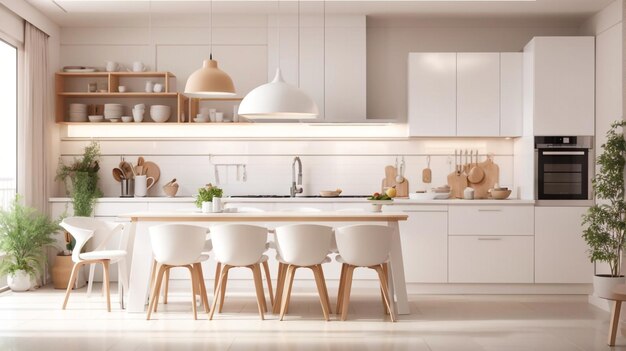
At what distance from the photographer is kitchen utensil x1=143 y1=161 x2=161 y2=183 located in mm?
8211

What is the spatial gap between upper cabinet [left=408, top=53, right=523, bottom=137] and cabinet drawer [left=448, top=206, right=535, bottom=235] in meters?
0.85

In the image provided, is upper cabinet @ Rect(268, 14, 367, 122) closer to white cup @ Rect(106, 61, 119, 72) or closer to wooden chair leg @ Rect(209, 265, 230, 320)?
white cup @ Rect(106, 61, 119, 72)

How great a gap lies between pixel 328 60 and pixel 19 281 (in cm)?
387

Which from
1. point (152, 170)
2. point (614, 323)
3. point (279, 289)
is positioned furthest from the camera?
point (152, 170)

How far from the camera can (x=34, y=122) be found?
24.4 feet

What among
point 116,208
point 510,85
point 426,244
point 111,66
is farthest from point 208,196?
point 510,85

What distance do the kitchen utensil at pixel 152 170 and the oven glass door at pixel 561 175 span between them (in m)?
4.09

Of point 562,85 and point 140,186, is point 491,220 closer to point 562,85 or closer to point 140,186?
point 562,85

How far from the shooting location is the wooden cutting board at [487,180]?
8.05m

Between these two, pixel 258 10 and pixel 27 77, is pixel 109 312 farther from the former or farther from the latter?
pixel 258 10

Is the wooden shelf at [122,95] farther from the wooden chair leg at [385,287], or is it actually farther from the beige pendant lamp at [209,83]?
the wooden chair leg at [385,287]

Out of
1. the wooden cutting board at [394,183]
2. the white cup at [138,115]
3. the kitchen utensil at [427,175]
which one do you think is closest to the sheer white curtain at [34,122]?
the white cup at [138,115]

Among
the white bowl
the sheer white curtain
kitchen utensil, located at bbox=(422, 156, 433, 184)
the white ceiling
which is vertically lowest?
the white bowl

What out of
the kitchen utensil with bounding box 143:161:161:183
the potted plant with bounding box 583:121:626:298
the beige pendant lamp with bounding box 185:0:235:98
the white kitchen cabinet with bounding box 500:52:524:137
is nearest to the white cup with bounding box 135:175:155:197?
the kitchen utensil with bounding box 143:161:161:183
